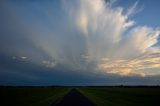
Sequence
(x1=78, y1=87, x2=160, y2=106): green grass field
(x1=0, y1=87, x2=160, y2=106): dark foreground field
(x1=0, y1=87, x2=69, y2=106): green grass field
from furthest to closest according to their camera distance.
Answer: (x1=78, y1=87, x2=160, y2=106): green grass field, (x1=0, y1=87, x2=69, y2=106): green grass field, (x1=0, y1=87, x2=160, y2=106): dark foreground field

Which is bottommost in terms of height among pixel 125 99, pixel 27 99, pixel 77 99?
pixel 77 99

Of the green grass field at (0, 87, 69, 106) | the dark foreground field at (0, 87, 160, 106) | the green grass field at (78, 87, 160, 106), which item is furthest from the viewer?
the green grass field at (78, 87, 160, 106)

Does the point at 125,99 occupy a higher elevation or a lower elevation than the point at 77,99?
higher

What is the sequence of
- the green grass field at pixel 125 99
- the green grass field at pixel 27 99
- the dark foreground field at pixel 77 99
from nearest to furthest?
the dark foreground field at pixel 77 99 → the green grass field at pixel 27 99 → the green grass field at pixel 125 99

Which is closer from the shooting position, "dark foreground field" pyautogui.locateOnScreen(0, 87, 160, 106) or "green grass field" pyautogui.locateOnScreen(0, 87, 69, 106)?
"dark foreground field" pyautogui.locateOnScreen(0, 87, 160, 106)

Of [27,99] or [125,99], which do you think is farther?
[125,99]

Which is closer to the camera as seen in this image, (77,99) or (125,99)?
(77,99)

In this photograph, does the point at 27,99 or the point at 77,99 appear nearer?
the point at 77,99

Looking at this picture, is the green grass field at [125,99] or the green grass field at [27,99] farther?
the green grass field at [125,99]

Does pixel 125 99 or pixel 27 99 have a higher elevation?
pixel 125 99

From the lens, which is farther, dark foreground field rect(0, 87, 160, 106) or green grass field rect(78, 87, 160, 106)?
green grass field rect(78, 87, 160, 106)

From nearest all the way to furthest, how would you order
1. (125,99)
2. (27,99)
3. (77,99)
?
(77,99) → (27,99) → (125,99)

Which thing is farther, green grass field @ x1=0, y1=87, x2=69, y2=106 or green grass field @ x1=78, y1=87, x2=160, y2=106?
green grass field @ x1=78, y1=87, x2=160, y2=106

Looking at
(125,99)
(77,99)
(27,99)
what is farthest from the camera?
(125,99)
